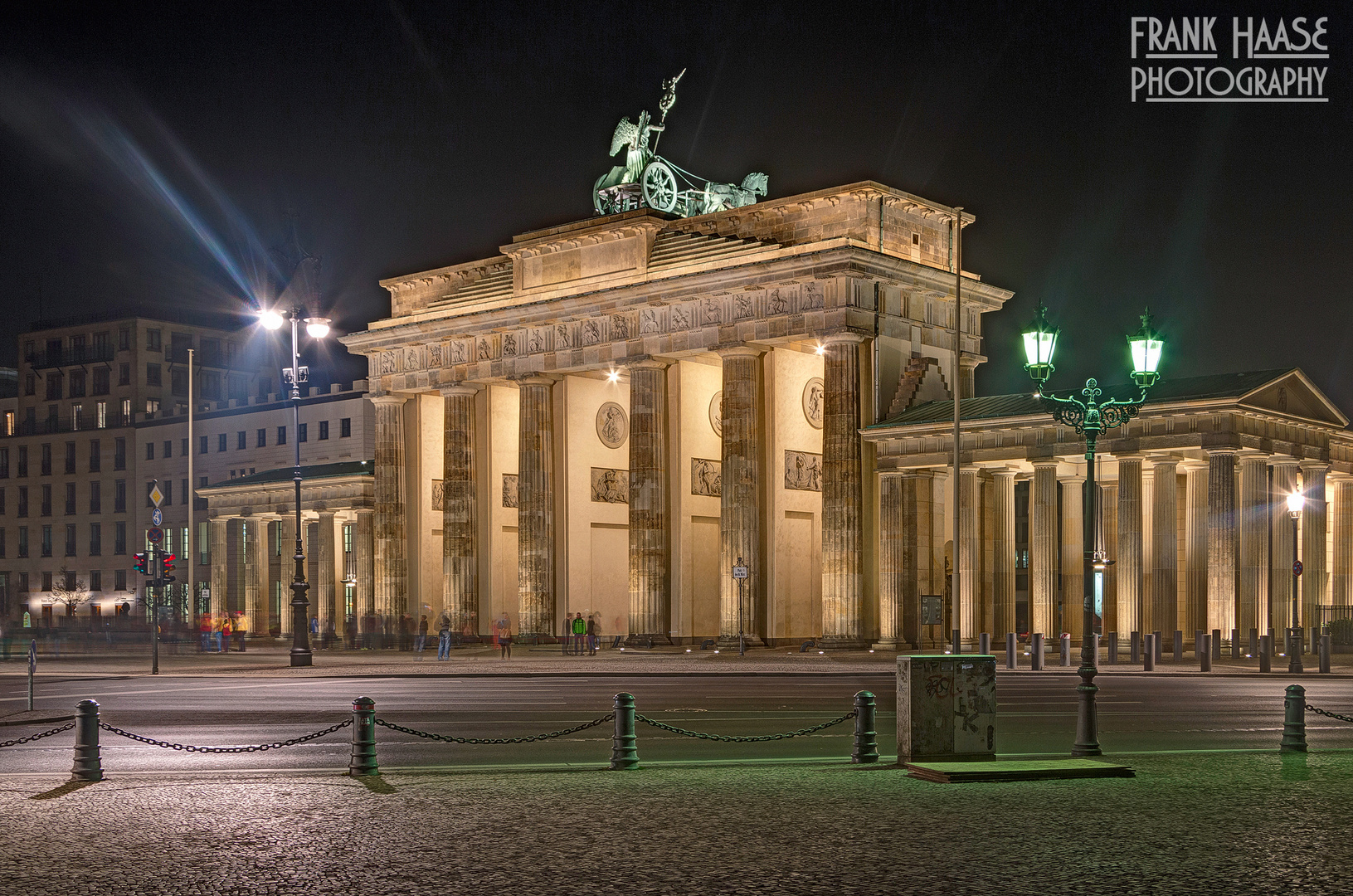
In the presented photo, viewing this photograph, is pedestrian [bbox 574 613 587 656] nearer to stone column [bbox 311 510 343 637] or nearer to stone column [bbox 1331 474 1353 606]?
stone column [bbox 311 510 343 637]

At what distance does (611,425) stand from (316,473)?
20647 mm

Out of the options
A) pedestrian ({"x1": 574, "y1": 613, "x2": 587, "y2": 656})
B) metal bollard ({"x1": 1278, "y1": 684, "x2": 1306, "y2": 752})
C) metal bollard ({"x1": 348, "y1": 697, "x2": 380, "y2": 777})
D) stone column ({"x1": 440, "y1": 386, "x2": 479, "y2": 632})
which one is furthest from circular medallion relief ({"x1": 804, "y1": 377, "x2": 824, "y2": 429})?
metal bollard ({"x1": 348, "y1": 697, "x2": 380, "y2": 777})

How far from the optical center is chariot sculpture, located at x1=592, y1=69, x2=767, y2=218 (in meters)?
64.2

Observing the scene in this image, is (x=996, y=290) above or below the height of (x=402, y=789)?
above

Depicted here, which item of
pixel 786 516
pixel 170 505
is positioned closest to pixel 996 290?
pixel 786 516

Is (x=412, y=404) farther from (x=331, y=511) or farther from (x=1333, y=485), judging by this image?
(x=1333, y=485)

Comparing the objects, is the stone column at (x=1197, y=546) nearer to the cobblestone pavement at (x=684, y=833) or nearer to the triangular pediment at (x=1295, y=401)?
the triangular pediment at (x=1295, y=401)

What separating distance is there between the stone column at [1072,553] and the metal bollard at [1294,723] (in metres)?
37.6

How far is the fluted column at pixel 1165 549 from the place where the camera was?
49312mm

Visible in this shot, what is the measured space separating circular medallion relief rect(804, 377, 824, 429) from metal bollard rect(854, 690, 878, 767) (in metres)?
44.3

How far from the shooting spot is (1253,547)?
4888cm

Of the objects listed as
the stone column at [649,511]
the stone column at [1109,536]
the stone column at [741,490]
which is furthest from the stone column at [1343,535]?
the stone column at [649,511]

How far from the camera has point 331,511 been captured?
80375mm

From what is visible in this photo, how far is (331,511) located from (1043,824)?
2770 inches
